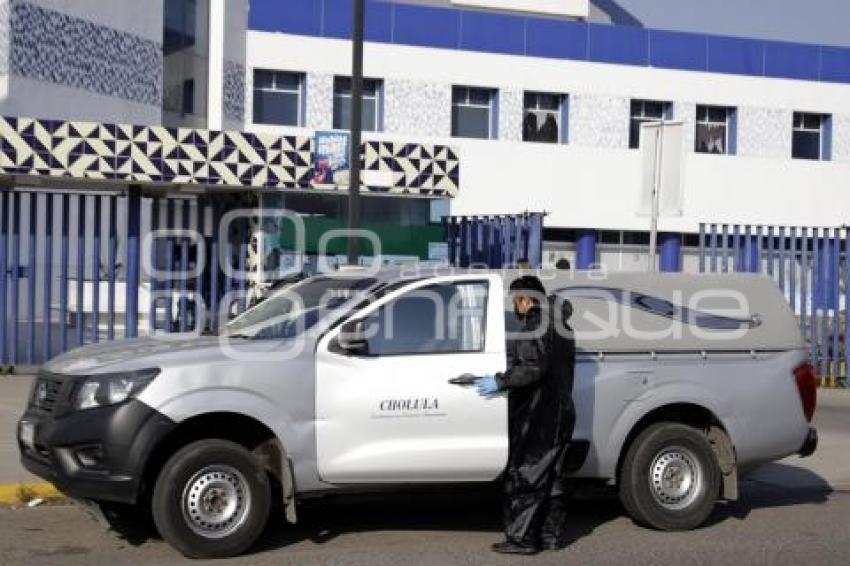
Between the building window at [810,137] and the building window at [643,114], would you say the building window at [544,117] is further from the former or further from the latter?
the building window at [810,137]

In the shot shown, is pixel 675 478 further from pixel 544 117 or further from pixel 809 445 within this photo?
pixel 544 117

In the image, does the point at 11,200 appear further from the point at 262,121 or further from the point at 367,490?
the point at 262,121

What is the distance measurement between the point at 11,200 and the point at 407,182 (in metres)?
5.18

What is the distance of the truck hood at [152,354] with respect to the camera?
22.8 feet

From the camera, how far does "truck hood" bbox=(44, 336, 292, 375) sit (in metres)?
6.95

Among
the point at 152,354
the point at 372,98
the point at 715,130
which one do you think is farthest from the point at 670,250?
the point at 152,354

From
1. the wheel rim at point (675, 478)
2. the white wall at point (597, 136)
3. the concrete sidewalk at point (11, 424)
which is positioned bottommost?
the concrete sidewalk at point (11, 424)

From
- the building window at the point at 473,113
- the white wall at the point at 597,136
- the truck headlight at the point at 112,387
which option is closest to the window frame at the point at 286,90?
the white wall at the point at 597,136

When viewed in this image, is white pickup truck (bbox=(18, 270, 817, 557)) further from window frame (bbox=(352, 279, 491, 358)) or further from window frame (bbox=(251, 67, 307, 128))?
window frame (bbox=(251, 67, 307, 128))

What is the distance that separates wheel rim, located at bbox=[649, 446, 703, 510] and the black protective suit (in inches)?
38.5

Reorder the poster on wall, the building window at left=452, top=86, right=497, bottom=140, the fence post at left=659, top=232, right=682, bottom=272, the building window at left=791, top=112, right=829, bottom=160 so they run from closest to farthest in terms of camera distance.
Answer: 1. the poster on wall
2. the fence post at left=659, top=232, right=682, bottom=272
3. the building window at left=452, top=86, right=497, bottom=140
4. the building window at left=791, top=112, right=829, bottom=160

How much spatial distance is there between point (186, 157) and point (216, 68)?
583 inches

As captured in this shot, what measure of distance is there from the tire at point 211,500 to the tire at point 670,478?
258cm

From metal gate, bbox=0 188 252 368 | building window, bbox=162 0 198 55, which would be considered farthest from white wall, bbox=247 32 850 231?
metal gate, bbox=0 188 252 368
